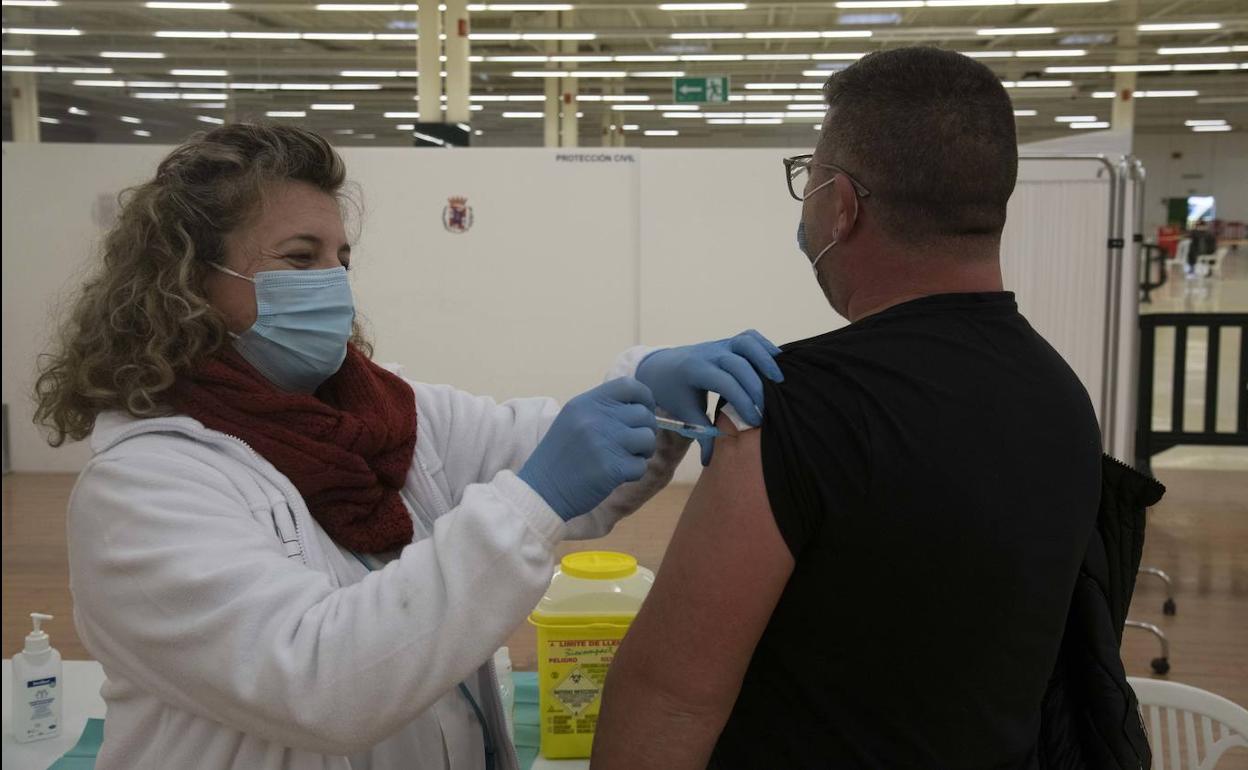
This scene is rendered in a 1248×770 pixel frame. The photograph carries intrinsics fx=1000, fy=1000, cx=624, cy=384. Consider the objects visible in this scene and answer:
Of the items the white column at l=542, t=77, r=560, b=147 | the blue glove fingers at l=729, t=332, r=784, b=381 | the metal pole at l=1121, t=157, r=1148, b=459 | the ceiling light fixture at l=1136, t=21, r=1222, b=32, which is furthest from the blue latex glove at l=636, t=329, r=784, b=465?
the ceiling light fixture at l=1136, t=21, r=1222, b=32

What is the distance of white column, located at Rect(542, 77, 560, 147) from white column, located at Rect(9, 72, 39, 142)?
19.1ft

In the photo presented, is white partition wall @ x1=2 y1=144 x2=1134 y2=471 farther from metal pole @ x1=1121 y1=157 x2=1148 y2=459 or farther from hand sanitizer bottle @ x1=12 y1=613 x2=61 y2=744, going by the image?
hand sanitizer bottle @ x1=12 y1=613 x2=61 y2=744

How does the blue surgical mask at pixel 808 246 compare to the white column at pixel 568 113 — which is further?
the white column at pixel 568 113

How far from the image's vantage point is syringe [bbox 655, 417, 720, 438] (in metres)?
1.11

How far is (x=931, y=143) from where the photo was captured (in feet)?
3.52

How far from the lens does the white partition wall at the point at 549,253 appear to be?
6.48 meters

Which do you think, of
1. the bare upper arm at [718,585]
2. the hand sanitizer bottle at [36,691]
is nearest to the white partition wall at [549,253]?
the hand sanitizer bottle at [36,691]

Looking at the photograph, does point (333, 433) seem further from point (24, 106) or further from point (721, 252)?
point (24, 106)

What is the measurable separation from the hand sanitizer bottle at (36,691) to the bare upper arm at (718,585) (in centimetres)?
133

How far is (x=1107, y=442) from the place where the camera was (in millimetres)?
4199

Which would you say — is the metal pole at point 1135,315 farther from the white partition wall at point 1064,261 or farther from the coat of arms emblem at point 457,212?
the coat of arms emblem at point 457,212

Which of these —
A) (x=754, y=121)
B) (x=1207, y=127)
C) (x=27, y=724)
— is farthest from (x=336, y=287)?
(x=1207, y=127)

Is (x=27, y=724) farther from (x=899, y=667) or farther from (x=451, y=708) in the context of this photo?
(x=899, y=667)

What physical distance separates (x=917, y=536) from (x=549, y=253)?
5.73 metres
